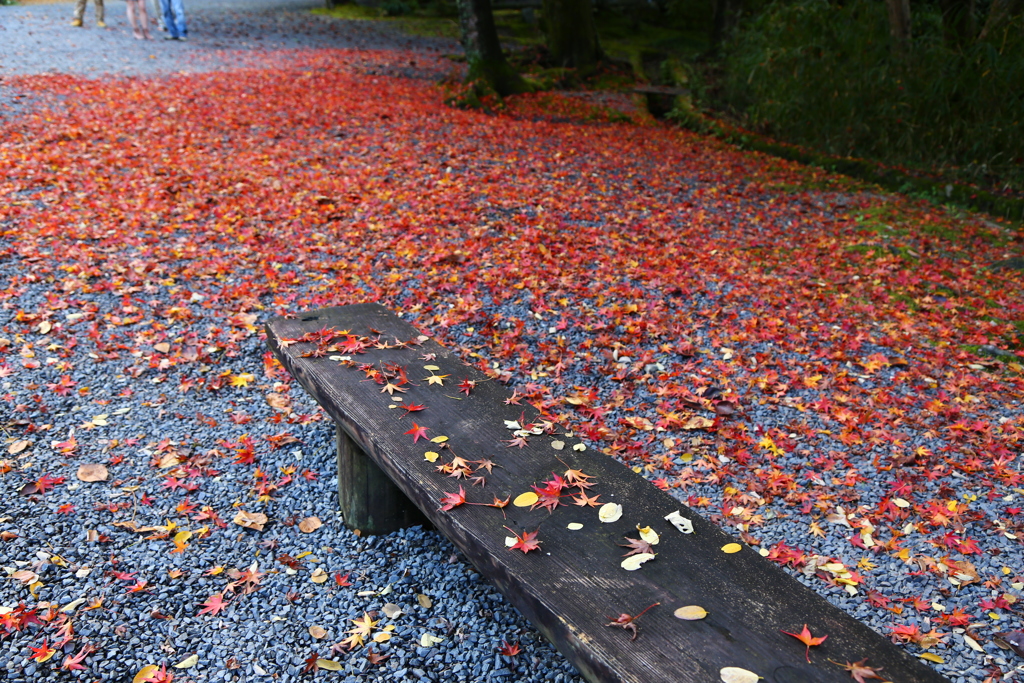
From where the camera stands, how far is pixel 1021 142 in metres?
6.49

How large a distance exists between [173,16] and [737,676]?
14.0 m

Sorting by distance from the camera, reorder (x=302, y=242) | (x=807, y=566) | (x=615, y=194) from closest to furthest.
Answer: (x=807, y=566) → (x=302, y=242) → (x=615, y=194)

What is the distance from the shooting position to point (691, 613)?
1.49 m

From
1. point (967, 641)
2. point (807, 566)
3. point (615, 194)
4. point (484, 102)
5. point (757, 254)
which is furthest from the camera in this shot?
point (484, 102)

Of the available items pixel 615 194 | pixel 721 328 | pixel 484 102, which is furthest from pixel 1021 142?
pixel 484 102

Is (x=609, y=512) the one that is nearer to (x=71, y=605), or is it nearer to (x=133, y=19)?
(x=71, y=605)

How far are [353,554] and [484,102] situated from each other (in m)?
7.52

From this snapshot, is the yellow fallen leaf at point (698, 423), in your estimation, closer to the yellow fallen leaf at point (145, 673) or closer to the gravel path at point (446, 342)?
the gravel path at point (446, 342)

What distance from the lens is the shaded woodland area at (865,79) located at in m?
6.68

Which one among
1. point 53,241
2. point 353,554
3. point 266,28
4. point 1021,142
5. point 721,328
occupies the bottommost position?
point 353,554

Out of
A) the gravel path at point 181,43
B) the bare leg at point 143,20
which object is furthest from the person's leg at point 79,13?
the bare leg at point 143,20

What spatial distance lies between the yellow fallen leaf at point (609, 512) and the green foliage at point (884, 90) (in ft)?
22.7

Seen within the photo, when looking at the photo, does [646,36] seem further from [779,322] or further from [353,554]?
[353,554]

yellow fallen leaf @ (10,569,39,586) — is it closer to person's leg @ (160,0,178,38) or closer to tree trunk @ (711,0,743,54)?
person's leg @ (160,0,178,38)
